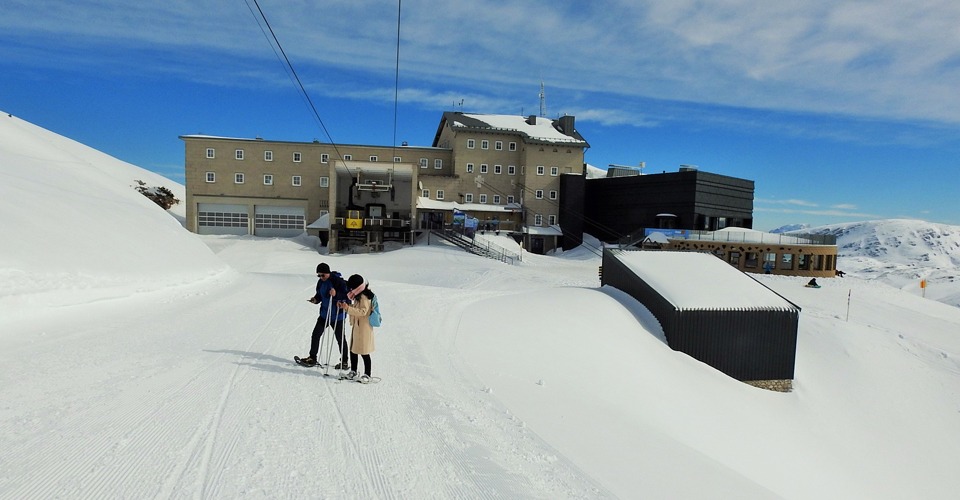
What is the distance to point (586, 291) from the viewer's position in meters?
16.7

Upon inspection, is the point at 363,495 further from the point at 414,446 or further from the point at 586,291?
the point at 586,291

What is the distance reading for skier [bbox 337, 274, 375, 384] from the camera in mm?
5824

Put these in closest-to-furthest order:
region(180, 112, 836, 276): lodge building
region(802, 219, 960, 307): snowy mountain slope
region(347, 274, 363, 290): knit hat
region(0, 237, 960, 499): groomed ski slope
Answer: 1. region(0, 237, 960, 499): groomed ski slope
2. region(347, 274, 363, 290): knit hat
3. region(180, 112, 836, 276): lodge building
4. region(802, 219, 960, 307): snowy mountain slope

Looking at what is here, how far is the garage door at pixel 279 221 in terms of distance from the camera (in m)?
41.9

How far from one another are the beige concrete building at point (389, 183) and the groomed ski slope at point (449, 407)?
78.9 ft

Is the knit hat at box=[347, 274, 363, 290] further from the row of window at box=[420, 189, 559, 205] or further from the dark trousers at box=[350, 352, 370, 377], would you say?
the row of window at box=[420, 189, 559, 205]

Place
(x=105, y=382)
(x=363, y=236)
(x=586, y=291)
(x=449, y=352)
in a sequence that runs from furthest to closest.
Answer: (x=363, y=236), (x=586, y=291), (x=449, y=352), (x=105, y=382)

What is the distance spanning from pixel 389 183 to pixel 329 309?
113 feet

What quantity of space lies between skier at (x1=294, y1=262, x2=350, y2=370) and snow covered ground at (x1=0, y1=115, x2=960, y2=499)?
14.8 inches

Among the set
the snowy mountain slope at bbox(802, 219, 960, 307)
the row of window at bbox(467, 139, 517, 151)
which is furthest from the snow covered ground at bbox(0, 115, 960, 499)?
the snowy mountain slope at bbox(802, 219, 960, 307)

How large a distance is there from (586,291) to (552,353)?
22.5 ft

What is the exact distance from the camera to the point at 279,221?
4212 centimetres

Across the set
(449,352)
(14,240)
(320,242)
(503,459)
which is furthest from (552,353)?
(320,242)

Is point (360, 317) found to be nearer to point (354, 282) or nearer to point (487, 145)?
point (354, 282)
